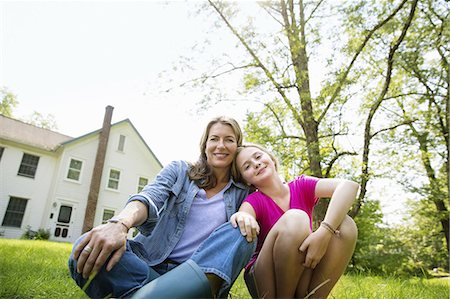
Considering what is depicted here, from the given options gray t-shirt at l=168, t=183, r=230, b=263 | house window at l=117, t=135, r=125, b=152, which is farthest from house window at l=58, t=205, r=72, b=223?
gray t-shirt at l=168, t=183, r=230, b=263

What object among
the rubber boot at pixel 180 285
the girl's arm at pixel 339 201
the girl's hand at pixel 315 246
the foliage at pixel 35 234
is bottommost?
the foliage at pixel 35 234

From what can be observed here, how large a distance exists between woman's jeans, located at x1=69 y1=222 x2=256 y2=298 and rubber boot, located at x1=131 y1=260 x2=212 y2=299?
3 centimetres

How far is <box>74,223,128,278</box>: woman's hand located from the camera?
114 cm

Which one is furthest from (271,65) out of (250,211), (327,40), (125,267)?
(125,267)

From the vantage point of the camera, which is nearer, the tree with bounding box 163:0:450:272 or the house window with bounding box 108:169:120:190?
the tree with bounding box 163:0:450:272

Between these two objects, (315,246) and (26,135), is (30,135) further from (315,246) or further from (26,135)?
(315,246)

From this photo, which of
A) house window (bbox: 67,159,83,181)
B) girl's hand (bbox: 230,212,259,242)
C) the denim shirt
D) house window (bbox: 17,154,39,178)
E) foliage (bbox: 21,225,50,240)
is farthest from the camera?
house window (bbox: 67,159,83,181)

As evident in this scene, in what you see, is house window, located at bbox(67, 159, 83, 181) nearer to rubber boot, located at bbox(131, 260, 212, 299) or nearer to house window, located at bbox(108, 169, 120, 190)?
house window, located at bbox(108, 169, 120, 190)

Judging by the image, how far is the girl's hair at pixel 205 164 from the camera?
6.22 feet

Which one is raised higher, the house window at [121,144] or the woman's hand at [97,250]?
the house window at [121,144]

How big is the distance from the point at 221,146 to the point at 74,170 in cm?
1463

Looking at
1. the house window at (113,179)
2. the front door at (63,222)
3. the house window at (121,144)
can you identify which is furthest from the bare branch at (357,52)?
the front door at (63,222)

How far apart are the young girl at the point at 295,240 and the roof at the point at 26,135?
15084 mm

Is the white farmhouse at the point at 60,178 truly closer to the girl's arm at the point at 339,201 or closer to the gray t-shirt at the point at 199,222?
the gray t-shirt at the point at 199,222
